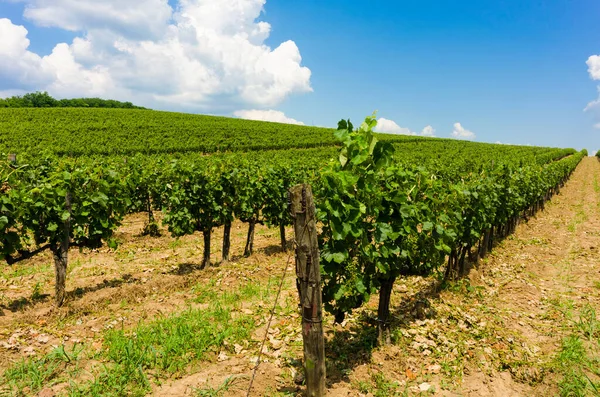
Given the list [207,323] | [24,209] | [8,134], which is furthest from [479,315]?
[8,134]

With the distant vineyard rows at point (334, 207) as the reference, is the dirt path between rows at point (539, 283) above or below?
below

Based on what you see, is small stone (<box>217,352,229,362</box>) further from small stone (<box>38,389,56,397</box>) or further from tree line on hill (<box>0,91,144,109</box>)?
tree line on hill (<box>0,91,144,109</box>)

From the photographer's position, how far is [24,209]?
23.1ft

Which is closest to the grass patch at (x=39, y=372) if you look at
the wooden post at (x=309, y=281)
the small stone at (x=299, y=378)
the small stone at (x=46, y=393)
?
the small stone at (x=46, y=393)

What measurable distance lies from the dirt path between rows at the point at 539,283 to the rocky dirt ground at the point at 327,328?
0.12 ft

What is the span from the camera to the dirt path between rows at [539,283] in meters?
5.34

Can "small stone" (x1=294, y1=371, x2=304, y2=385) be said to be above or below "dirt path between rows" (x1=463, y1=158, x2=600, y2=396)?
below

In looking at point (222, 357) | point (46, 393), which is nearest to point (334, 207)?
point (222, 357)

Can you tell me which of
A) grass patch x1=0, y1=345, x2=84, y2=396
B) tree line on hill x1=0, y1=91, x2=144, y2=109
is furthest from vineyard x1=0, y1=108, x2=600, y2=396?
tree line on hill x1=0, y1=91, x2=144, y2=109

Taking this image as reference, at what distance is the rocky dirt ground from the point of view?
16.9 feet

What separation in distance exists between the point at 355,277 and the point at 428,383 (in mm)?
1985

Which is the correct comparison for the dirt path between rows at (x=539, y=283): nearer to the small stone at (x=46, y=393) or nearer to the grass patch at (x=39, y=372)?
the small stone at (x=46, y=393)

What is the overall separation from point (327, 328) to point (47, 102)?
109754mm

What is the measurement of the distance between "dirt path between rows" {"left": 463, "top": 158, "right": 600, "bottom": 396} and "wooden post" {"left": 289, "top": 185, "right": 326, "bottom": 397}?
2.36 m
